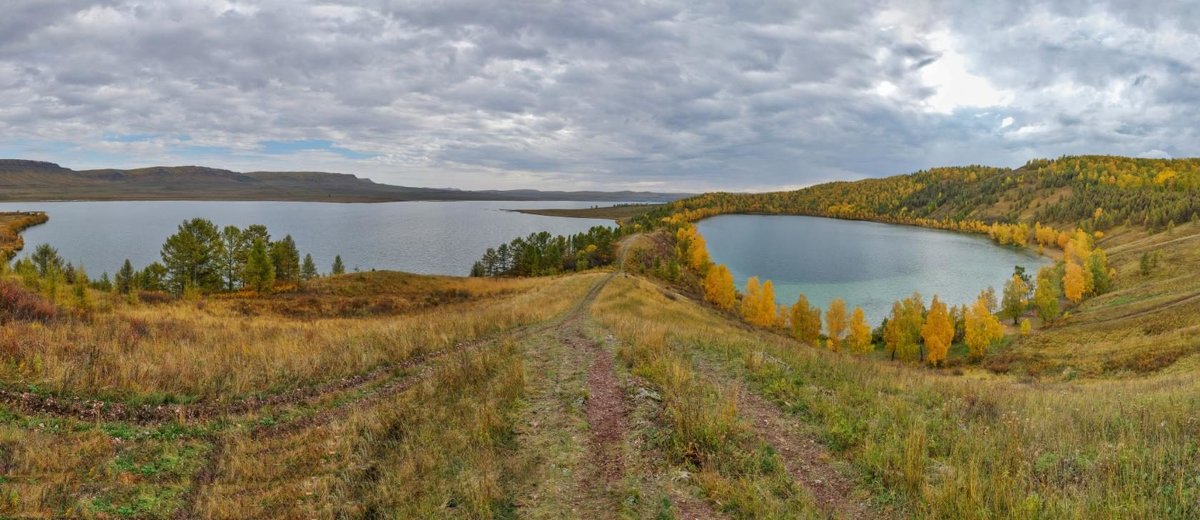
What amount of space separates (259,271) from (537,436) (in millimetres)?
67694

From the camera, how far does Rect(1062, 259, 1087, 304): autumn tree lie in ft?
294

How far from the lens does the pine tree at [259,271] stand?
208ft

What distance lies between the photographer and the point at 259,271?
2509 inches

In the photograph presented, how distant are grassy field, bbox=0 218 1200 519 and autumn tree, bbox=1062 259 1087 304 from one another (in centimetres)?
10421

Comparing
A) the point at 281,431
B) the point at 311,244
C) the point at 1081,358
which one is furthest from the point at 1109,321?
the point at 311,244

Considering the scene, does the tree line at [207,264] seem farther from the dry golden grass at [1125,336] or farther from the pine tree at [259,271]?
the dry golden grass at [1125,336]

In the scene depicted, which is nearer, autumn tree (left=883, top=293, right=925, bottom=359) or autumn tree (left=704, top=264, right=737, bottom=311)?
autumn tree (left=883, top=293, right=925, bottom=359)

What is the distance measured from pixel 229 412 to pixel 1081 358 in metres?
64.2

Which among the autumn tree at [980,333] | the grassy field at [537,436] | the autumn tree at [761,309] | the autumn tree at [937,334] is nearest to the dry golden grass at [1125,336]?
the autumn tree at [980,333]

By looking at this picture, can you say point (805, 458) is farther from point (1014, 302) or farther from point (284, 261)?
point (1014, 302)

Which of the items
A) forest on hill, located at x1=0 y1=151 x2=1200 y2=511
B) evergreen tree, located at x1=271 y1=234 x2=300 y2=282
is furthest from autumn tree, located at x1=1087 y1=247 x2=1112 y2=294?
evergreen tree, located at x1=271 y1=234 x2=300 y2=282

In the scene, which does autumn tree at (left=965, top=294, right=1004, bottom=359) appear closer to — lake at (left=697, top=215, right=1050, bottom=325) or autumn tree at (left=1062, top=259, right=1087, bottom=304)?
lake at (left=697, top=215, right=1050, bottom=325)

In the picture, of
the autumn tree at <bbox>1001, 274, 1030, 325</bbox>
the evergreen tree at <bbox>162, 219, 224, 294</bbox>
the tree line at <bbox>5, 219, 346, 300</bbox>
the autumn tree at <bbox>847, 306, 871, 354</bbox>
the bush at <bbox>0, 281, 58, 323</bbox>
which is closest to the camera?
the bush at <bbox>0, 281, 58, 323</bbox>

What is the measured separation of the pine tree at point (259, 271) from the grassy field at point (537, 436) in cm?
5212
